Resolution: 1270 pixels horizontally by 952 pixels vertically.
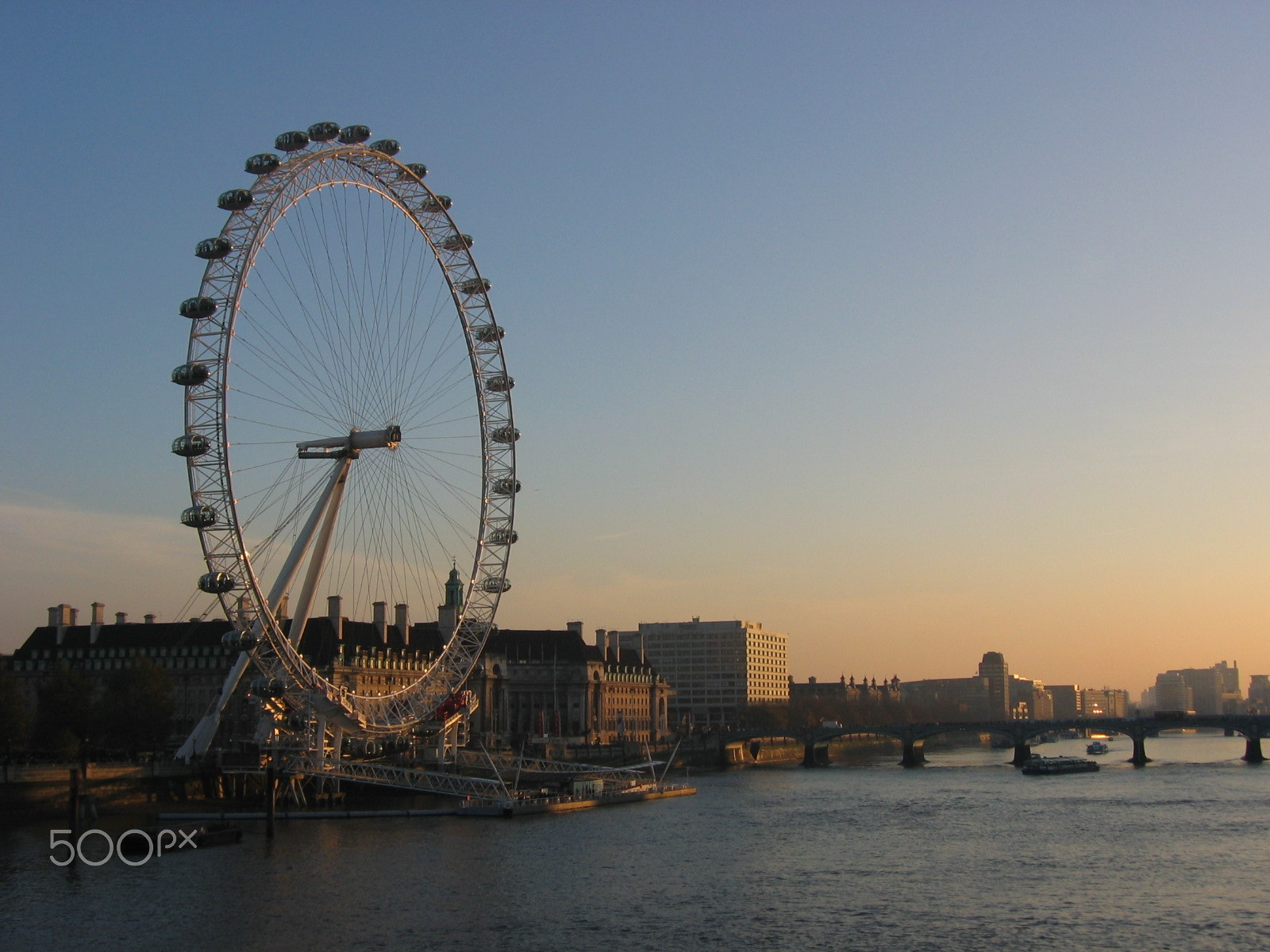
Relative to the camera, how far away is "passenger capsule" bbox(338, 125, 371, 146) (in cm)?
6756

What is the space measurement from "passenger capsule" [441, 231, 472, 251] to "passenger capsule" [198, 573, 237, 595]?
2484cm

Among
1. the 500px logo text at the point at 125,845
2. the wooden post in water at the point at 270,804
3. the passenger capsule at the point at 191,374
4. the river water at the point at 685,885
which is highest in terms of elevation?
the passenger capsule at the point at 191,374

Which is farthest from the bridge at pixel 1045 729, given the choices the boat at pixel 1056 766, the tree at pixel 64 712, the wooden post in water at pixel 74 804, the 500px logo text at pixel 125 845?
the wooden post in water at pixel 74 804

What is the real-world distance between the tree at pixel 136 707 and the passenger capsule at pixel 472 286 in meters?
33.5

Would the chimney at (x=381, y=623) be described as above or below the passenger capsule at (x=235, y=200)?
below

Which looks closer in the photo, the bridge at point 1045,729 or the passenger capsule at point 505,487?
the passenger capsule at point 505,487

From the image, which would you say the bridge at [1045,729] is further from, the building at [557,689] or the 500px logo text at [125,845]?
the 500px logo text at [125,845]

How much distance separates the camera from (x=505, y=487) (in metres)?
82.2

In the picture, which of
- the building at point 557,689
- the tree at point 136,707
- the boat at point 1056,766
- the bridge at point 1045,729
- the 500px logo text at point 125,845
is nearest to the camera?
the 500px logo text at point 125,845

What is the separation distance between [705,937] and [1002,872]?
59.5 ft

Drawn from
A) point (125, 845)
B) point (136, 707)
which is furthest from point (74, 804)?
point (136, 707)

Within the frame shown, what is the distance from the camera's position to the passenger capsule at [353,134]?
67.6 m

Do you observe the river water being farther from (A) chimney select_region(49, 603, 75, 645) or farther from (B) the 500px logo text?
(A) chimney select_region(49, 603, 75, 645)

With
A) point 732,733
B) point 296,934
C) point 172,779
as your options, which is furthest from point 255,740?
point 732,733
